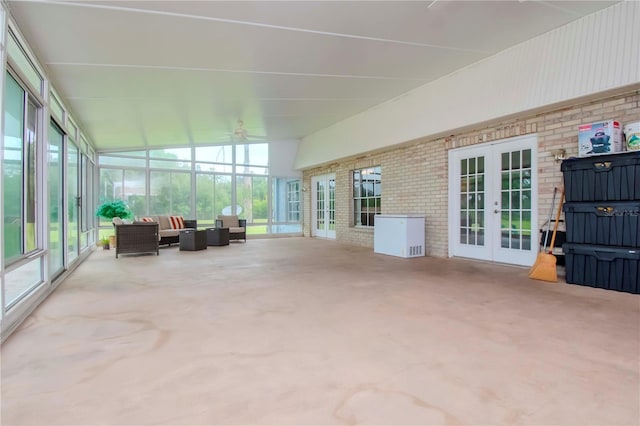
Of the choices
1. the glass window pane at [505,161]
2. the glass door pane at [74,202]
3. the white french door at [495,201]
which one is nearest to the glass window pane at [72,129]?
the glass door pane at [74,202]

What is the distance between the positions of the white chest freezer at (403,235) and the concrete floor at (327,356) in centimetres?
247

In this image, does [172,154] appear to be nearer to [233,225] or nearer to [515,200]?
[233,225]

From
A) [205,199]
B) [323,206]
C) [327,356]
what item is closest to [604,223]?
[327,356]

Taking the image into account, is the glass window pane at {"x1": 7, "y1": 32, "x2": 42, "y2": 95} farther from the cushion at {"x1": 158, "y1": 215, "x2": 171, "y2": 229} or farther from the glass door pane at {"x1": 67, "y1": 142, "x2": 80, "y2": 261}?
the cushion at {"x1": 158, "y1": 215, "x2": 171, "y2": 229}

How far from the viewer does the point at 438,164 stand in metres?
6.66

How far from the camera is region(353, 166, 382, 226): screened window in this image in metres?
8.52

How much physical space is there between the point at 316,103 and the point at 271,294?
178 inches

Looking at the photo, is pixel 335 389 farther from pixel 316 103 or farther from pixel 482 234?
pixel 316 103

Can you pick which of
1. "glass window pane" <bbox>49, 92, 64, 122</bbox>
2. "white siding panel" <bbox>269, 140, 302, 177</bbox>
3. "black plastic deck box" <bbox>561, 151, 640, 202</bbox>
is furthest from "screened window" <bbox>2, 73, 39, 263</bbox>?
"white siding panel" <bbox>269, 140, 302, 177</bbox>

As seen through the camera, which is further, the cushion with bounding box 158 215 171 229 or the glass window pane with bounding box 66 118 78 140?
the cushion with bounding box 158 215 171 229

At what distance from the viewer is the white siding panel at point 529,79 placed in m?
3.79

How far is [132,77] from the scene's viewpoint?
4727mm

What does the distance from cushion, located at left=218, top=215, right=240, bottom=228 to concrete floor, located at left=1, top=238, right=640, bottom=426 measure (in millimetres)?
5814

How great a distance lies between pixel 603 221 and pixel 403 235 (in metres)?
3.18
